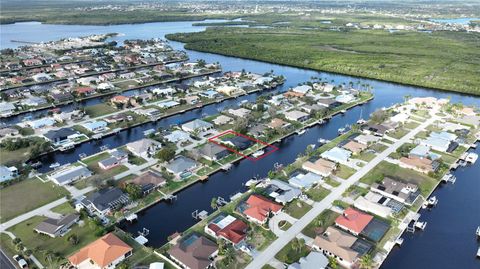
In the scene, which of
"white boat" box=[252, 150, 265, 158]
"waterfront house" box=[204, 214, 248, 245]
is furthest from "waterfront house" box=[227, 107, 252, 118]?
"waterfront house" box=[204, 214, 248, 245]

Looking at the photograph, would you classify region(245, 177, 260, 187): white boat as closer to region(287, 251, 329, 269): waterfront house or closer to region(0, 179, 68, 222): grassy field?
region(287, 251, 329, 269): waterfront house

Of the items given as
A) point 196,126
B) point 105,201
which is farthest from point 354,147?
point 105,201

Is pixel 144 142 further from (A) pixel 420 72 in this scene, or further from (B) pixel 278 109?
(A) pixel 420 72

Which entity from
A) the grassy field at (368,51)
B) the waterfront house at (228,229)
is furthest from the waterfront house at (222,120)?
the grassy field at (368,51)

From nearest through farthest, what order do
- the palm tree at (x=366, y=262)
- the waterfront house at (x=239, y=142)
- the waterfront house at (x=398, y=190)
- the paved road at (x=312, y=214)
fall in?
the palm tree at (x=366, y=262), the paved road at (x=312, y=214), the waterfront house at (x=398, y=190), the waterfront house at (x=239, y=142)

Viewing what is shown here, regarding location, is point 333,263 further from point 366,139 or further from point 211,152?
point 366,139

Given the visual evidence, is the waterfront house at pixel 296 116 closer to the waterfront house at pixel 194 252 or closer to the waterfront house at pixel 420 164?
the waterfront house at pixel 420 164
